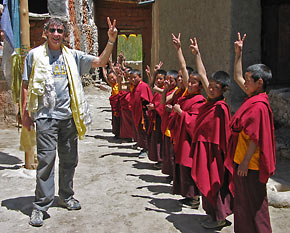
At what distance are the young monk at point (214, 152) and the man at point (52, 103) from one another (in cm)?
113

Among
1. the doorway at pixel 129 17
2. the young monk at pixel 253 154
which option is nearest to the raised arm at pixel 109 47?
the young monk at pixel 253 154

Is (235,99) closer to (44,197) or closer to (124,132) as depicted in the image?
(124,132)

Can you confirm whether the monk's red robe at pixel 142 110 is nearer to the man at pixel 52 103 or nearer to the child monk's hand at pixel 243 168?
the man at pixel 52 103

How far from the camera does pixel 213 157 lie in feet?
11.5

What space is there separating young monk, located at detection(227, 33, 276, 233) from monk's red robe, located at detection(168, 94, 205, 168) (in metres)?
0.76

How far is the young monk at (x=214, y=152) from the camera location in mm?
3438

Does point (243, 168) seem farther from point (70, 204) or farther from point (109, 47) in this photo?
point (70, 204)

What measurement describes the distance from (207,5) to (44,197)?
489cm

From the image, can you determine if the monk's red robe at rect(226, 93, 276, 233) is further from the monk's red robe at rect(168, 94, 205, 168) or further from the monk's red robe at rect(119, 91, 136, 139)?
the monk's red robe at rect(119, 91, 136, 139)

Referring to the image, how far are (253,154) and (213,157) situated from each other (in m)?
0.61

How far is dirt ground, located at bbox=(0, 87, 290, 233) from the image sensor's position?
3590 mm

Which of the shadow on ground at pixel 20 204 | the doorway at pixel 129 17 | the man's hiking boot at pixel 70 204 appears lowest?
the shadow on ground at pixel 20 204

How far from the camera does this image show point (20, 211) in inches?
155

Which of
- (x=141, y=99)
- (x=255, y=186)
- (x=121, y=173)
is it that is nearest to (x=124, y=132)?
(x=141, y=99)
